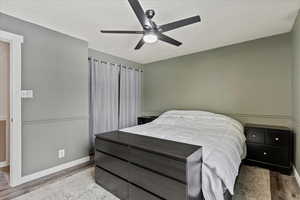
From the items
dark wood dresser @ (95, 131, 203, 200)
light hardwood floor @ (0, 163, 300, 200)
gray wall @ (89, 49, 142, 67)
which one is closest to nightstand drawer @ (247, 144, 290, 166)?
light hardwood floor @ (0, 163, 300, 200)

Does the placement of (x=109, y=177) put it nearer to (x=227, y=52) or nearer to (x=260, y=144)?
(x=260, y=144)

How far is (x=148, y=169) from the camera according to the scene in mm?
1611

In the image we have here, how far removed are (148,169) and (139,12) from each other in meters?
1.69

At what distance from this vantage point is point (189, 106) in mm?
3910

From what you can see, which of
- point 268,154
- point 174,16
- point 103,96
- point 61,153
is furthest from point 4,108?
point 268,154

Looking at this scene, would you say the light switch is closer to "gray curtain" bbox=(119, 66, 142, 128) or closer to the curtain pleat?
the curtain pleat

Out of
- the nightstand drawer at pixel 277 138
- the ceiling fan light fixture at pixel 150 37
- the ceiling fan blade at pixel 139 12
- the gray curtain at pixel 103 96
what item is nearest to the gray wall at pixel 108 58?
the gray curtain at pixel 103 96

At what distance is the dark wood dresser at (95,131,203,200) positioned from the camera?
4.51 feet

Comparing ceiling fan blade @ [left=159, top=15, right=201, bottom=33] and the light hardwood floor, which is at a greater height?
ceiling fan blade @ [left=159, top=15, right=201, bottom=33]

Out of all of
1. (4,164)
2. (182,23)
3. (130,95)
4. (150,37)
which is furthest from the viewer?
(130,95)

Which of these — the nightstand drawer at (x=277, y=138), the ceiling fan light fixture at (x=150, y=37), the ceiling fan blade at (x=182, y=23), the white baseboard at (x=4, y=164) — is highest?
the ceiling fan blade at (x=182, y=23)

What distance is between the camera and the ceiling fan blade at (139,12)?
147cm

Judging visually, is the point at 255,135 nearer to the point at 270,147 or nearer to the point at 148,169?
the point at 270,147

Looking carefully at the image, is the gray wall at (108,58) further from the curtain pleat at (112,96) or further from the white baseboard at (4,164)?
the white baseboard at (4,164)
